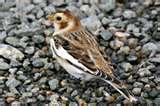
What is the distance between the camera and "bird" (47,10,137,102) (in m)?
6.72

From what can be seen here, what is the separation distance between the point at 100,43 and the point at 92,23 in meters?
0.41

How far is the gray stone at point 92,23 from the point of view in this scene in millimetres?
8023

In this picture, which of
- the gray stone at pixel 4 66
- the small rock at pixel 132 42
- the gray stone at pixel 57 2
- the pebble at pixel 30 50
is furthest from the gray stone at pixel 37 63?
the gray stone at pixel 57 2

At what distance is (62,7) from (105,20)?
2.05 feet

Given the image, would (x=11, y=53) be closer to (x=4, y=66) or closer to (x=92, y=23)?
(x=4, y=66)

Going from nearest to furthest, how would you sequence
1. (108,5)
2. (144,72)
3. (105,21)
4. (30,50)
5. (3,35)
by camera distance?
(144,72), (30,50), (3,35), (105,21), (108,5)

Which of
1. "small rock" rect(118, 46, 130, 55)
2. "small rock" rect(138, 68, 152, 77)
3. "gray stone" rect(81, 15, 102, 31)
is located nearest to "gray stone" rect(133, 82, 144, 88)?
"small rock" rect(138, 68, 152, 77)

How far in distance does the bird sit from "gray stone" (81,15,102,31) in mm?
518

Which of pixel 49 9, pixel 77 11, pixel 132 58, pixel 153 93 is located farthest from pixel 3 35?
pixel 153 93

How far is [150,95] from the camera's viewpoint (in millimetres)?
6977

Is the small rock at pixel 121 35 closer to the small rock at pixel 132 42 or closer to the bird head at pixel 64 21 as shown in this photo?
the small rock at pixel 132 42

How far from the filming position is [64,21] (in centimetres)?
729

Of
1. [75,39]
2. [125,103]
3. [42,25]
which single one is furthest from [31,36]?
[125,103]

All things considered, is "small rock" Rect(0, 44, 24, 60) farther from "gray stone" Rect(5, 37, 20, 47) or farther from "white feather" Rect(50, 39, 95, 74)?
"white feather" Rect(50, 39, 95, 74)
